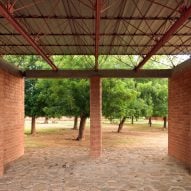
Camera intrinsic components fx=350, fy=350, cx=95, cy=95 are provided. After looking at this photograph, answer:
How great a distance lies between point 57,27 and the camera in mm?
11375

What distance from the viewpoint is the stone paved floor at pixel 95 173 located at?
10.4 metres

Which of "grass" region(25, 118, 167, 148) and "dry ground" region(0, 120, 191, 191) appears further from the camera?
"grass" region(25, 118, 167, 148)

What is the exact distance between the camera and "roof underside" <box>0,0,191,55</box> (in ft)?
30.2

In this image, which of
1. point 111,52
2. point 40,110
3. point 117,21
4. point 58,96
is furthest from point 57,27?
point 40,110

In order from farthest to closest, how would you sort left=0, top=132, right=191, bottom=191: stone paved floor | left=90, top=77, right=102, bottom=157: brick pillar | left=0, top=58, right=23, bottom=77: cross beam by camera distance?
1. left=90, top=77, right=102, bottom=157: brick pillar
2. left=0, top=58, right=23, bottom=77: cross beam
3. left=0, top=132, right=191, bottom=191: stone paved floor

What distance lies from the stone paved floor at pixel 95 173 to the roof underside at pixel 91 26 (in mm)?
4620

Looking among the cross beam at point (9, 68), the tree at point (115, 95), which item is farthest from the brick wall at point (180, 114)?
the cross beam at point (9, 68)

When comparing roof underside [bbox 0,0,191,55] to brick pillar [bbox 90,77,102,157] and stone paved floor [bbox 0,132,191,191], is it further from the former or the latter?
stone paved floor [bbox 0,132,191,191]

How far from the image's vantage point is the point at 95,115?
1636 cm

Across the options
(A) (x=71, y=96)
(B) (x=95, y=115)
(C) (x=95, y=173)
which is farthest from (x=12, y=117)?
(A) (x=71, y=96)

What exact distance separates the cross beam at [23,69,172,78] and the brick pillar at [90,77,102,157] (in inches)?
13.5

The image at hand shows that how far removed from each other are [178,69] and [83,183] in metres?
6.82

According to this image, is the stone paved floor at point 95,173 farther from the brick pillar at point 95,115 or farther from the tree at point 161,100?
the tree at point 161,100

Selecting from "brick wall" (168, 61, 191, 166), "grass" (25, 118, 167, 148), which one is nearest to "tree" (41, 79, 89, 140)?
"grass" (25, 118, 167, 148)
